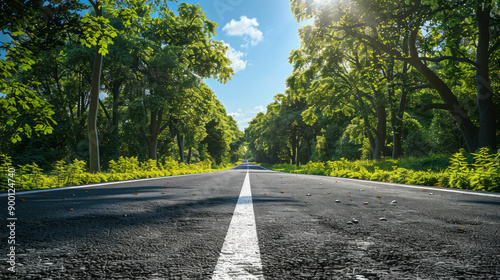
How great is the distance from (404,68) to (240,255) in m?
19.7

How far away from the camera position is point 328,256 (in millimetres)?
1834

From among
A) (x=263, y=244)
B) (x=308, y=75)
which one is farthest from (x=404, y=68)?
(x=263, y=244)

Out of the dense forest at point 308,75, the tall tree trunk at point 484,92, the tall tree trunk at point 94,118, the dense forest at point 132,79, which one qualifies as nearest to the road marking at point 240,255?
the dense forest at point 308,75

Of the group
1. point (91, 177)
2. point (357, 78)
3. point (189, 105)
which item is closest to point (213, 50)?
point (189, 105)

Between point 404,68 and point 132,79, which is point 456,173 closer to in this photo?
point 404,68

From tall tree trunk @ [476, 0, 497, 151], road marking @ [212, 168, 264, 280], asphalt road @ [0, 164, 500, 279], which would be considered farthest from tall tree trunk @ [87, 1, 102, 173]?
tall tree trunk @ [476, 0, 497, 151]

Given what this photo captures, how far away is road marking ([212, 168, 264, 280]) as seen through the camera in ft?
4.94

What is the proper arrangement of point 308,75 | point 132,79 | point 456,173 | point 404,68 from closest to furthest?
1. point 456,173
2. point 404,68
3. point 132,79
4. point 308,75

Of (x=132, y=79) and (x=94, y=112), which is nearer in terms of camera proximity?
(x=94, y=112)

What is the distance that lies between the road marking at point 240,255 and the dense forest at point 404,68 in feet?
36.5

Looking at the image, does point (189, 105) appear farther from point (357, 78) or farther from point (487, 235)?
point (487, 235)

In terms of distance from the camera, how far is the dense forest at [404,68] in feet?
39.8

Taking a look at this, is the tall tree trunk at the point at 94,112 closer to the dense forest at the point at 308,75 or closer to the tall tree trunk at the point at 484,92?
the dense forest at the point at 308,75

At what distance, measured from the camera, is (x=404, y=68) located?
17.8 metres
